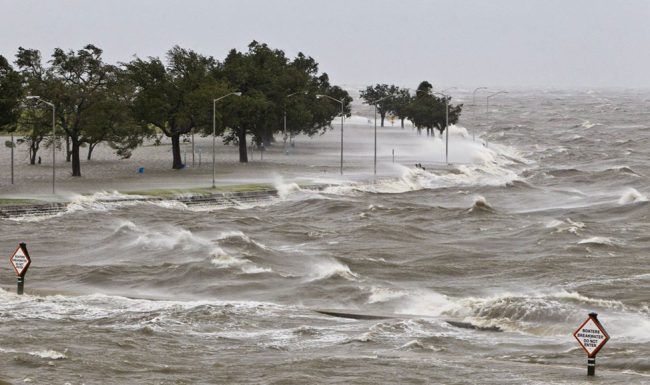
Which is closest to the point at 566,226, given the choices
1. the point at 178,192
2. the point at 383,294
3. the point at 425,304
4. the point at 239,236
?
the point at 239,236

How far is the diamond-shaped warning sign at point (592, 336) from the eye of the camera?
2400cm

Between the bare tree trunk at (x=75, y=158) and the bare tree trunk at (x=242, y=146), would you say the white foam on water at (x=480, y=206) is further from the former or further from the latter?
the bare tree trunk at (x=242, y=146)

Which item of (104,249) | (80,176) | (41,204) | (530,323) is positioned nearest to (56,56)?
(80,176)

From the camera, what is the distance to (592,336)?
24281mm

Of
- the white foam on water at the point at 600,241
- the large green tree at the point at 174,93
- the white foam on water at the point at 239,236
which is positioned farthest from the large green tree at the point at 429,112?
the white foam on water at the point at 239,236

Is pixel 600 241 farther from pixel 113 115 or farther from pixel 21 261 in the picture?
pixel 113 115

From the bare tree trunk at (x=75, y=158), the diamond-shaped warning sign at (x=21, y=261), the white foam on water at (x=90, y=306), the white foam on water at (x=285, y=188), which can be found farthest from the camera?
the bare tree trunk at (x=75, y=158)

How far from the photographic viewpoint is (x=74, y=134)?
7256cm

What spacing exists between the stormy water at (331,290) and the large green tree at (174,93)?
11365 mm

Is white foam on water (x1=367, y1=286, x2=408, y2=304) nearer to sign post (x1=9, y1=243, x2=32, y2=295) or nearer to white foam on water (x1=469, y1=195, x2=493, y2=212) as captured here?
sign post (x1=9, y1=243, x2=32, y2=295)

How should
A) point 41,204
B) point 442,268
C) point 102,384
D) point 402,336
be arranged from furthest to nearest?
point 41,204 → point 442,268 → point 402,336 → point 102,384

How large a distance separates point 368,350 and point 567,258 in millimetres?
18217

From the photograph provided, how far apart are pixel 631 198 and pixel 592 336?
45.8 m

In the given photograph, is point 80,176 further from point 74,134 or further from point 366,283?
point 366,283
